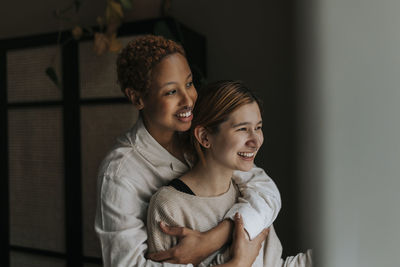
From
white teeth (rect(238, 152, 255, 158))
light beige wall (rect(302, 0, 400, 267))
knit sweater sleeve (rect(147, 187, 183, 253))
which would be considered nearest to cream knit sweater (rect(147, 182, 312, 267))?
knit sweater sleeve (rect(147, 187, 183, 253))

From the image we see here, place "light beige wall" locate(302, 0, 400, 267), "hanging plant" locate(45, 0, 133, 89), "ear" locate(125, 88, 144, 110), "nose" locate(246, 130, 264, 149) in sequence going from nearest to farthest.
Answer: "light beige wall" locate(302, 0, 400, 267) → "nose" locate(246, 130, 264, 149) → "ear" locate(125, 88, 144, 110) → "hanging plant" locate(45, 0, 133, 89)

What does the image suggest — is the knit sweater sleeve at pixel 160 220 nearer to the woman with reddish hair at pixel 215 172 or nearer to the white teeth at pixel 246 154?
the woman with reddish hair at pixel 215 172

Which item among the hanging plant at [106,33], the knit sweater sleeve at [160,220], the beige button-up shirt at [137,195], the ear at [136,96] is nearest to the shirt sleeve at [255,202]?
the beige button-up shirt at [137,195]

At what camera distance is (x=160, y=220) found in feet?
2.18

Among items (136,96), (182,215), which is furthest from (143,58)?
(182,215)

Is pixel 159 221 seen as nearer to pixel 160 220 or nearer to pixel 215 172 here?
pixel 160 220

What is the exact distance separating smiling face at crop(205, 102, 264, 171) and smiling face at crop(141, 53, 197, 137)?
2.9 inches

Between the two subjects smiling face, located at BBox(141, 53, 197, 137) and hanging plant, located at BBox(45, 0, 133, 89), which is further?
hanging plant, located at BBox(45, 0, 133, 89)

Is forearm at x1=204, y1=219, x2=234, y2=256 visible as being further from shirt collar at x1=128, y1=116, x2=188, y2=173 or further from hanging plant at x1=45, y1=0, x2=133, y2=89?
hanging plant at x1=45, y1=0, x2=133, y2=89

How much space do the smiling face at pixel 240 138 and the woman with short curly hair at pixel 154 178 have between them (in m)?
0.08

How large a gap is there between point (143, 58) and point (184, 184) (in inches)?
9.8

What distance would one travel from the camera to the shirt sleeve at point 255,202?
66cm

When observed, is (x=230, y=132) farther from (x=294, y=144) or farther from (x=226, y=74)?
(x=226, y=74)

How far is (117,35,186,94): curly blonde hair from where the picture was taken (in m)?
0.69
